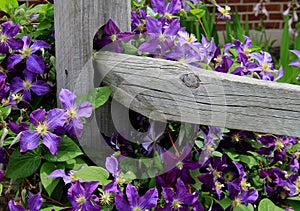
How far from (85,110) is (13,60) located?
273mm

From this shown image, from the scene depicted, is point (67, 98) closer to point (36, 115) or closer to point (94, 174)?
point (36, 115)

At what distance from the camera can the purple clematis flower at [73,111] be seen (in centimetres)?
119

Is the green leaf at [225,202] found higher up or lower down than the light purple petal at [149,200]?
lower down

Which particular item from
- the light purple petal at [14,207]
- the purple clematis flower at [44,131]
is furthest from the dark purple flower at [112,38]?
the light purple petal at [14,207]

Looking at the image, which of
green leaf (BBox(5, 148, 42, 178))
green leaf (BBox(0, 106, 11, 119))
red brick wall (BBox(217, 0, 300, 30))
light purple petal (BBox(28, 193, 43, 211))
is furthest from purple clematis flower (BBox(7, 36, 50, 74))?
red brick wall (BBox(217, 0, 300, 30))

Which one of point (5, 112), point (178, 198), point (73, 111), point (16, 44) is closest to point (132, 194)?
point (178, 198)

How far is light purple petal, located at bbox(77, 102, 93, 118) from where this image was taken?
1.19 m

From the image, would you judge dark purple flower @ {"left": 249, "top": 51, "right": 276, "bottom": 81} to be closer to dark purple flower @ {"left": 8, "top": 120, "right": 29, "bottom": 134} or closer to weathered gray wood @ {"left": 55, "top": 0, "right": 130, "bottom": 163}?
weathered gray wood @ {"left": 55, "top": 0, "right": 130, "bottom": 163}

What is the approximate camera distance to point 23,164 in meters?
1.20

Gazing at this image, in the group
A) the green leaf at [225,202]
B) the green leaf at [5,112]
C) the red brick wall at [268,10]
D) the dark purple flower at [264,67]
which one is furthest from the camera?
the red brick wall at [268,10]

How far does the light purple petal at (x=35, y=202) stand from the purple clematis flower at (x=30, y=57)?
33cm

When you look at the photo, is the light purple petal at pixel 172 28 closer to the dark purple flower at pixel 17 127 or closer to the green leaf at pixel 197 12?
the green leaf at pixel 197 12

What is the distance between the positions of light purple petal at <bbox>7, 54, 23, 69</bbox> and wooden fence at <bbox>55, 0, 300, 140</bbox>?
11cm

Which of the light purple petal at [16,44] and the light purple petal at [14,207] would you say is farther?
the light purple petal at [16,44]
